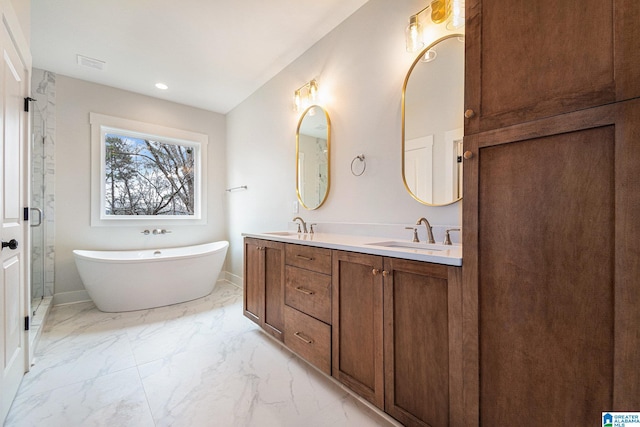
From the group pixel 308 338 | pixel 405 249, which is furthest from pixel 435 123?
pixel 308 338

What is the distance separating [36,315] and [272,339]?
226 cm

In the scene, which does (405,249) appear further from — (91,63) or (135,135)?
(135,135)

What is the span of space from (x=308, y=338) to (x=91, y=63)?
11.8ft

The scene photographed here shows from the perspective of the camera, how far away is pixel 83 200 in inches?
129

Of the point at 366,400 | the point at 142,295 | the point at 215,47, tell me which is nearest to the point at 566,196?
the point at 366,400

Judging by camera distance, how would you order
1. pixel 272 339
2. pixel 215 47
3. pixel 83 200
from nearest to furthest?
pixel 272 339, pixel 215 47, pixel 83 200

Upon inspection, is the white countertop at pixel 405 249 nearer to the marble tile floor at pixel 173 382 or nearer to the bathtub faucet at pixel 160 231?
the marble tile floor at pixel 173 382

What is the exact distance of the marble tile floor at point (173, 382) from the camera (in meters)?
1.40

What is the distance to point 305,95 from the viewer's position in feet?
8.75

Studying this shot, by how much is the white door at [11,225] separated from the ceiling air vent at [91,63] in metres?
1.40

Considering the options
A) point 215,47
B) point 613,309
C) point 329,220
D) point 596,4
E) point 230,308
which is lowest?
point 230,308

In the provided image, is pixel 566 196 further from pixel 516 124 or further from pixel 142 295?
pixel 142 295

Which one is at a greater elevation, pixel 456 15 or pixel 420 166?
pixel 456 15

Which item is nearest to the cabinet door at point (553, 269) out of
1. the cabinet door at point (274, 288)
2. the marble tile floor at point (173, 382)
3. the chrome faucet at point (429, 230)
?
the chrome faucet at point (429, 230)
